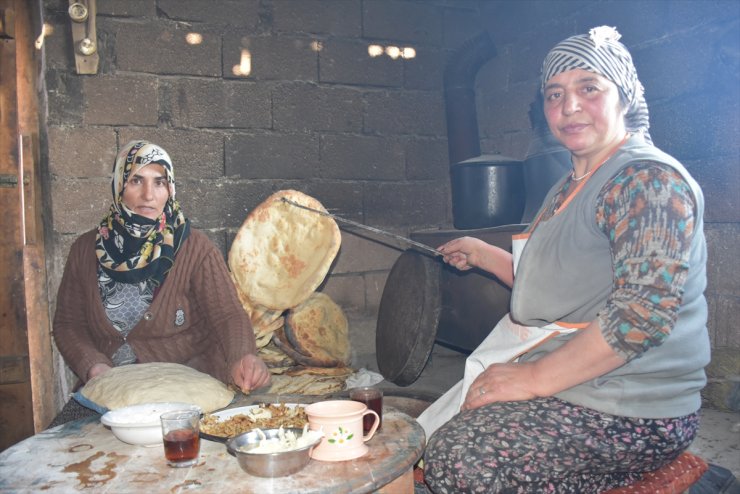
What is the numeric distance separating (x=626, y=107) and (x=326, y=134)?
257 cm

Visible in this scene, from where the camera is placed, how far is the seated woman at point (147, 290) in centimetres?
285

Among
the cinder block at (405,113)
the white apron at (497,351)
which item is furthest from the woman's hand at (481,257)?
the cinder block at (405,113)

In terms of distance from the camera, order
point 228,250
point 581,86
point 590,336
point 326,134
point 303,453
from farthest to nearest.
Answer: point 326,134 → point 228,250 → point 581,86 → point 590,336 → point 303,453

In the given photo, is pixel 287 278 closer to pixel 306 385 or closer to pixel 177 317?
pixel 306 385

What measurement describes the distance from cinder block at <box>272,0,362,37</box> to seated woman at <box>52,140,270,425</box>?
1547 mm

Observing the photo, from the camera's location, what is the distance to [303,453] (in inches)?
54.8

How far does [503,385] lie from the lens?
1805mm

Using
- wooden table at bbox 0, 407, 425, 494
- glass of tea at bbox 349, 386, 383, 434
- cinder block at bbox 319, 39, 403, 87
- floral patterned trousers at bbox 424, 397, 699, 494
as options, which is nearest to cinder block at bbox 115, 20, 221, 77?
cinder block at bbox 319, 39, 403, 87

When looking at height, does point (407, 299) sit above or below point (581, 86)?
below

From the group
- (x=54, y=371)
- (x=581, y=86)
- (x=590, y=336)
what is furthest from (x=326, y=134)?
(x=590, y=336)

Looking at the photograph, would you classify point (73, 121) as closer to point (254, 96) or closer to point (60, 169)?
point (60, 169)

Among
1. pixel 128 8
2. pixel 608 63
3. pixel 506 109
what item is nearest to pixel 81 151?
pixel 128 8

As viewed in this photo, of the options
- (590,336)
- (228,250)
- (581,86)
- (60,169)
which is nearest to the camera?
(590,336)

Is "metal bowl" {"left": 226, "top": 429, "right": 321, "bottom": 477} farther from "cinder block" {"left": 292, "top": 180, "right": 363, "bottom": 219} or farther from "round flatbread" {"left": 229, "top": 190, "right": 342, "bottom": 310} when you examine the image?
"cinder block" {"left": 292, "top": 180, "right": 363, "bottom": 219}
